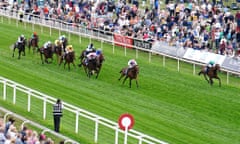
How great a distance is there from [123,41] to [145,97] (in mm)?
8795

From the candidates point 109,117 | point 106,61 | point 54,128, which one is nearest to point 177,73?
point 106,61

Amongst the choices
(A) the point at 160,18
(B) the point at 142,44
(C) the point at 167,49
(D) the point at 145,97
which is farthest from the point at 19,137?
(A) the point at 160,18

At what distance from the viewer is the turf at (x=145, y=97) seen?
20109 millimetres

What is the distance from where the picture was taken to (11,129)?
14680mm

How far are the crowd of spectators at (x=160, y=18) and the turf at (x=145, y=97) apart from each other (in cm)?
156

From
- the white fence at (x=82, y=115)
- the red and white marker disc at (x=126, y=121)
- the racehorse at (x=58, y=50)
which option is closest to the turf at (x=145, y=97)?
the white fence at (x=82, y=115)

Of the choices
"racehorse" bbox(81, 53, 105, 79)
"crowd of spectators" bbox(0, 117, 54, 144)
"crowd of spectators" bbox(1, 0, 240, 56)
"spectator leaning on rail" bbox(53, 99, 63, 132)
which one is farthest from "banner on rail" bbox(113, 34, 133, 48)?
"crowd of spectators" bbox(0, 117, 54, 144)

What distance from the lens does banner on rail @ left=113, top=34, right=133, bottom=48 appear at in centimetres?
3222

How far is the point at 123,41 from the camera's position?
107 ft

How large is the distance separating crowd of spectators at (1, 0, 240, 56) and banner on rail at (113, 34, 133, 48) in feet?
1.96

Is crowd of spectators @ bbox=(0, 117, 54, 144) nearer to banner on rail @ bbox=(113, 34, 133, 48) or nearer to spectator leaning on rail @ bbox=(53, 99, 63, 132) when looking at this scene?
spectator leaning on rail @ bbox=(53, 99, 63, 132)

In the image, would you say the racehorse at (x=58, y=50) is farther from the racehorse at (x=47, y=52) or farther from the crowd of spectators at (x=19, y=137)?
the crowd of spectators at (x=19, y=137)

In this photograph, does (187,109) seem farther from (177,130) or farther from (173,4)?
(173,4)

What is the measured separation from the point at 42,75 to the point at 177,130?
26.3 ft
